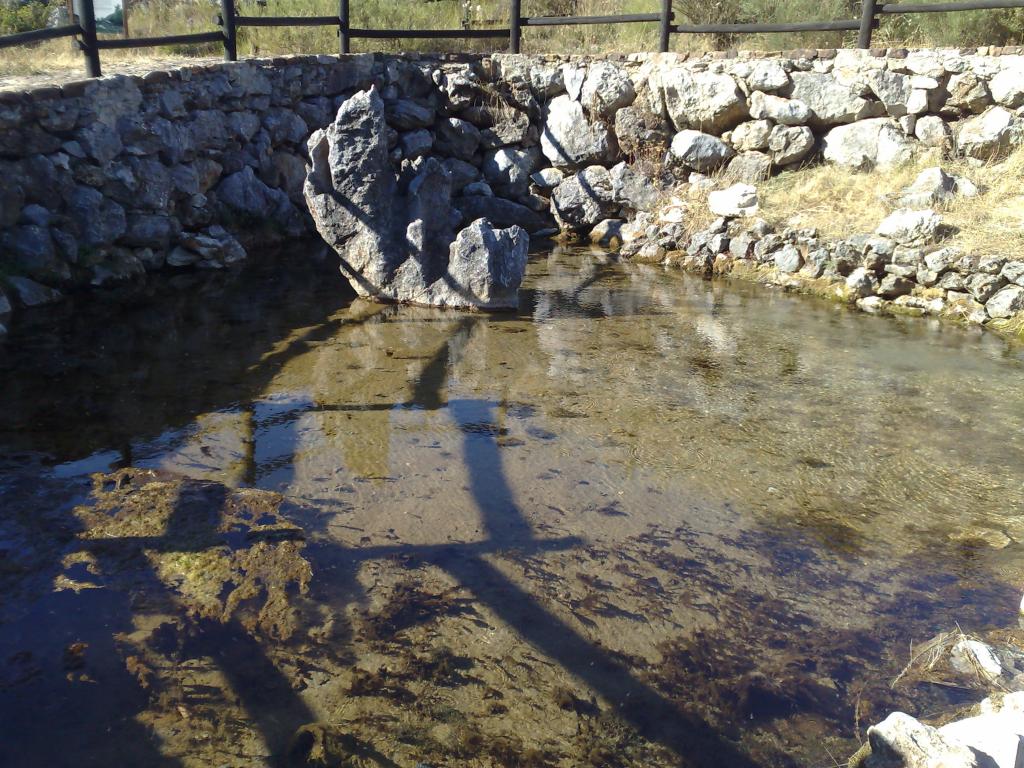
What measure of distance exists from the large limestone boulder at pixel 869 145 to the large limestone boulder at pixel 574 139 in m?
2.86

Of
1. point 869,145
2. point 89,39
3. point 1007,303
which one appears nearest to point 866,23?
point 869,145

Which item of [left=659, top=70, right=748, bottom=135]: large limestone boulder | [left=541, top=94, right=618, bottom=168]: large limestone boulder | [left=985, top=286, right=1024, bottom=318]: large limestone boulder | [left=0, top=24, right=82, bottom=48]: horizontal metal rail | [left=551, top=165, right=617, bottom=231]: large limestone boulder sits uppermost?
[left=0, top=24, right=82, bottom=48]: horizontal metal rail

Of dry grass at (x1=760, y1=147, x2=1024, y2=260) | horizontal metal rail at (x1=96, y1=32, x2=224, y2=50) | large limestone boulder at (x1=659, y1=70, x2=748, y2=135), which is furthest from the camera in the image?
large limestone boulder at (x1=659, y1=70, x2=748, y2=135)

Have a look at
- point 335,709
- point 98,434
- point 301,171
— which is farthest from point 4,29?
point 335,709

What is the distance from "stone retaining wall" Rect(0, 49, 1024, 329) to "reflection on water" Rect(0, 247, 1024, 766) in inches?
58.4

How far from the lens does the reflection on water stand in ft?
11.4

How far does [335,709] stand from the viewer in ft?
11.4

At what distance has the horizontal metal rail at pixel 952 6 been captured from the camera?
1005cm

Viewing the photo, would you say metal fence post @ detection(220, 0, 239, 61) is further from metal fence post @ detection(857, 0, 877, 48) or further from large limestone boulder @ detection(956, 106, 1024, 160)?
large limestone boulder @ detection(956, 106, 1024, 160)

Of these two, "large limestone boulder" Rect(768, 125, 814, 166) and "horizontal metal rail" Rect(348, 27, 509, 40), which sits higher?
"horizontal metal rail" Rect(348, 27, 509, 40)

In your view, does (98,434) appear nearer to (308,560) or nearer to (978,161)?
(308,560)

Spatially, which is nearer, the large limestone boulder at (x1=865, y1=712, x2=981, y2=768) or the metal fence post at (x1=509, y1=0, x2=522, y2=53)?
the large limestone boulder at (x1=865, y1=712, x2=981, y2=768)

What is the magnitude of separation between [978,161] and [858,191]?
4.25 feet

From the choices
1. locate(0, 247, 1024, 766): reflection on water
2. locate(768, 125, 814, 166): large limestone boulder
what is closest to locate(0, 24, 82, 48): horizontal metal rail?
locate(0, 247, 1024, 766): reflection on water
